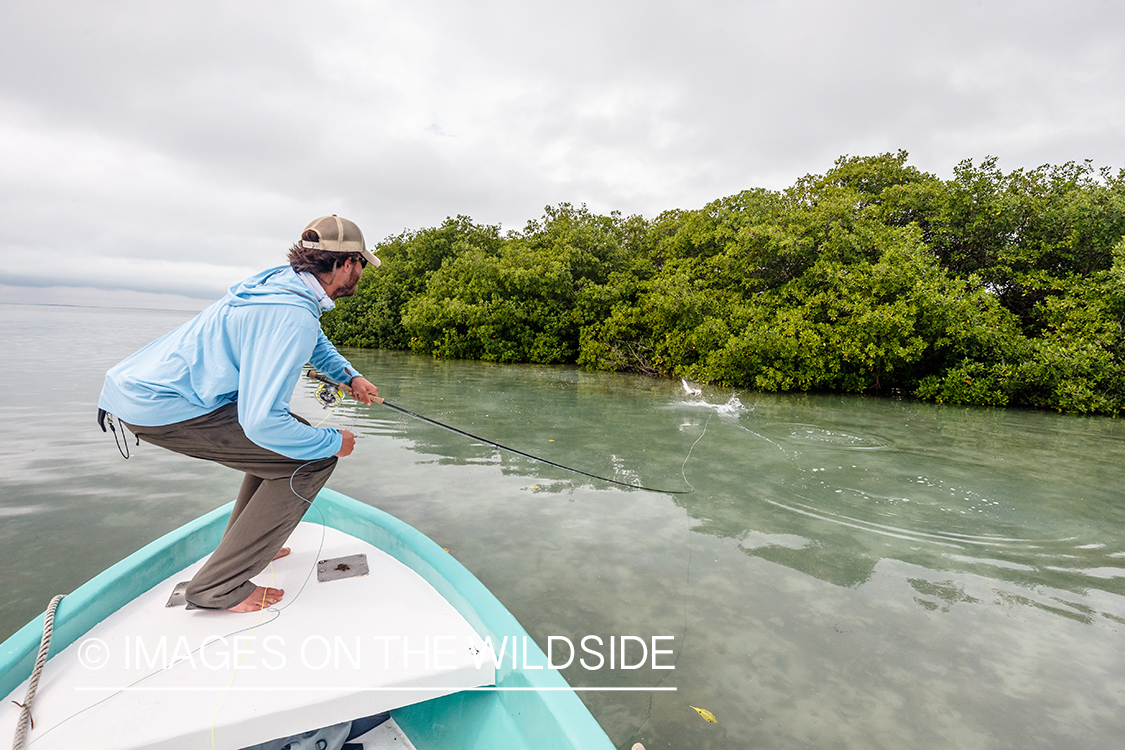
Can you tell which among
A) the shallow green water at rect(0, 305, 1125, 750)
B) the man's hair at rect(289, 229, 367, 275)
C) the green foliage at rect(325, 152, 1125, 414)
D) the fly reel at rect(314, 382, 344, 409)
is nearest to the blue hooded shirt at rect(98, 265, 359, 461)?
the man's hair at rect(289, 229, 367, 275)

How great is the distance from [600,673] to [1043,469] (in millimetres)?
7001

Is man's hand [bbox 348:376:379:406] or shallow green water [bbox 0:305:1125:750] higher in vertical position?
man's hand [bbox 348:376:379:406]

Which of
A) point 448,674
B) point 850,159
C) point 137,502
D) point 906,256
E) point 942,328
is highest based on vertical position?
point 850,159

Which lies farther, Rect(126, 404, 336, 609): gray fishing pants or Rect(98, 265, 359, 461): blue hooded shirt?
Answer: Rect(126, 404, 336, 609): gray fishing pants

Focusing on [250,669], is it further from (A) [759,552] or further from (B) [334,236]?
(A) [759,552]

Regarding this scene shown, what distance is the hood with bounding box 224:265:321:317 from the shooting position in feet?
6.09

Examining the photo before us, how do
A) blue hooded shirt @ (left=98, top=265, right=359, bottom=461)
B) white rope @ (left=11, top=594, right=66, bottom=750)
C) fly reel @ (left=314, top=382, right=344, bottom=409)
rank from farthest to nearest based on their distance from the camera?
fly reel @ (left=314, top=382, right=344, bottom=409) < blue hooded shirt @ (left=98, top=265, right=359, bottom=461) < white rope @ (left=11, top=594, right=66, bottom=750)

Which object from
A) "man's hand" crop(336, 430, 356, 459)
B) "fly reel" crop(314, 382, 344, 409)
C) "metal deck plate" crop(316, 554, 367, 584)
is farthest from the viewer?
"fly reel" crop(314, 382, 344, 409)

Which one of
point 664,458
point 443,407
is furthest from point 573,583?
point 443,407

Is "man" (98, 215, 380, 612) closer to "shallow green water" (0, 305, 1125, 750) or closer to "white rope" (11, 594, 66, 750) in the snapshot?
"white rope" (11, 594, 66, 750)

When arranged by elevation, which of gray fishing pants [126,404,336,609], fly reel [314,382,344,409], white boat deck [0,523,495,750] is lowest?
white boat deck [0,523,495,750]

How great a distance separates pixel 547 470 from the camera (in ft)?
18.1

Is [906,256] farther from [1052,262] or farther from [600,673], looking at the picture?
[600,673]

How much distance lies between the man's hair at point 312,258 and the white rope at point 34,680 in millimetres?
1465
